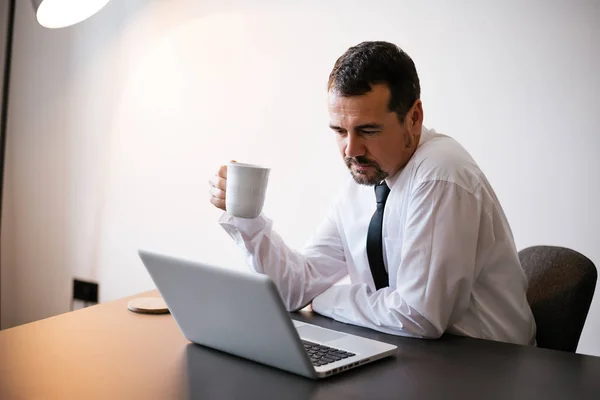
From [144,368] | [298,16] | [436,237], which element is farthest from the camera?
[298,16]

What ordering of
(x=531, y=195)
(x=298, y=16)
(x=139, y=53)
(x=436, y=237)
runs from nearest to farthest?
(x=436, y=237)
(x=531, y=195)
(x=298, y=16)
(x=139, y=53)

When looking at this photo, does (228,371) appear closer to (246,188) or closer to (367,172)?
(246,188)

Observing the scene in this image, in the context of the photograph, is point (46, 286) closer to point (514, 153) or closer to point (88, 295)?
point (88, 295)

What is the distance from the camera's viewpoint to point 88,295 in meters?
3.25

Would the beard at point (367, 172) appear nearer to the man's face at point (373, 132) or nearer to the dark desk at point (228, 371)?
the man's face at point (373, 132)

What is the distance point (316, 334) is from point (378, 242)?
0.39 meters

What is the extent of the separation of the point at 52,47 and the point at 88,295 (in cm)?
115

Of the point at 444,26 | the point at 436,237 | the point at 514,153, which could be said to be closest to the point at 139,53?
the point at 444,26

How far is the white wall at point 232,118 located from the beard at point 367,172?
754 millimetres

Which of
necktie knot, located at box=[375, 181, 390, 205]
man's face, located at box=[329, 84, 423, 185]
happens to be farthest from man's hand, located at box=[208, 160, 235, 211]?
necktie knot, located at box=[375, 181, 390, 205]

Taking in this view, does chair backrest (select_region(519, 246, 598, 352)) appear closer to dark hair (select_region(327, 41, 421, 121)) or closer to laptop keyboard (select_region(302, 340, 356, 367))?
dark hair (select_region(327, 41, 421, 121))

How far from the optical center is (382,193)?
5.38ft

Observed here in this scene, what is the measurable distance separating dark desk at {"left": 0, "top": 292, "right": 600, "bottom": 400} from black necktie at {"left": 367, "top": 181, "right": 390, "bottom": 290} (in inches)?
12.7

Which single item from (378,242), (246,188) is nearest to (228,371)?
(246,188)
